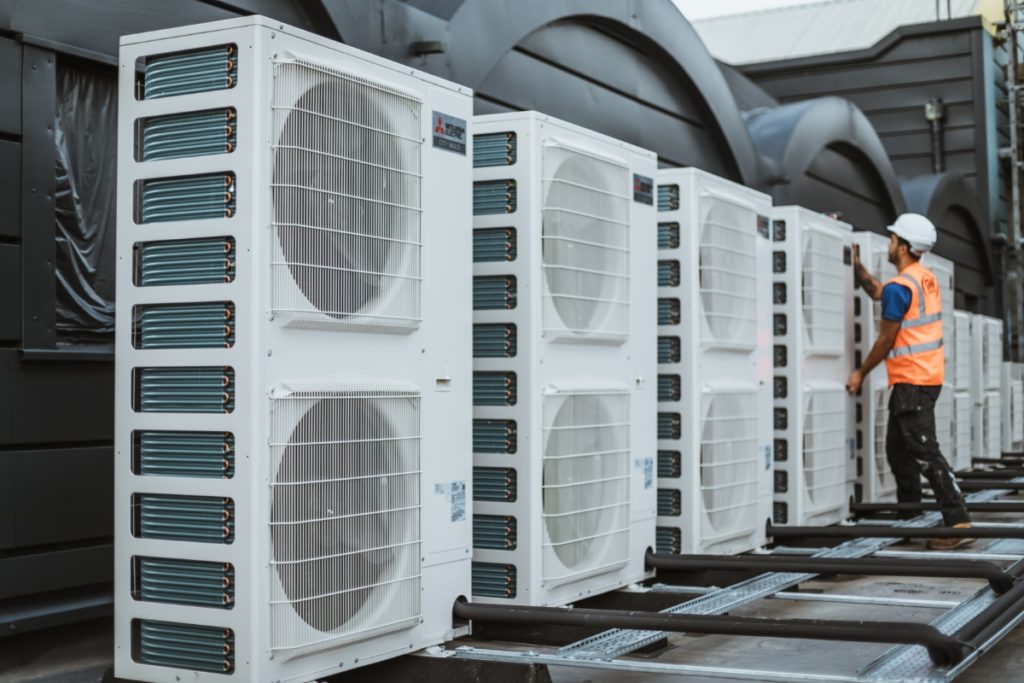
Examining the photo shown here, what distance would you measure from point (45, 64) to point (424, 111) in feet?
5.12

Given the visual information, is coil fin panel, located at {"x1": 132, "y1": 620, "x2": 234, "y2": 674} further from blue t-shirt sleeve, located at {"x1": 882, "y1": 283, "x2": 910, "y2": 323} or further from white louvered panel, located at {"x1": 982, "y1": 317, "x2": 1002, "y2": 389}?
white louvered panel, located at {"x1": 982, "y1": 317, "x2": 1002, "y2": 389}

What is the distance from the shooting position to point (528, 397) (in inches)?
195

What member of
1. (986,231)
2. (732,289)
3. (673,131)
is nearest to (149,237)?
(732,289)

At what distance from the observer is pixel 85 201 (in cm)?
509

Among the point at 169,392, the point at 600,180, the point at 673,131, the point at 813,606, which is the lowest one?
the point at 813,606

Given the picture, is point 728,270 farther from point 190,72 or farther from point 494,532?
point 190,72

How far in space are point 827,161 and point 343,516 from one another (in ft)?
37.4

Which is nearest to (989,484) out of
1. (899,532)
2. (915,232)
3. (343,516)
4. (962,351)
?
(962,351)

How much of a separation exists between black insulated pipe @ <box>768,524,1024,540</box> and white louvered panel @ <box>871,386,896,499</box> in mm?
1655

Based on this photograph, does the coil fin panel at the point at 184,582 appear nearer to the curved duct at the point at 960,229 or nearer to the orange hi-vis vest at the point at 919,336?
the orange hi-vis vest at the point at 919,336

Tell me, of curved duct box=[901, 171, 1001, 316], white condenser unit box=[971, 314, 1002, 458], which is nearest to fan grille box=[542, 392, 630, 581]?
white condenser unit box=[971, 314, 1002, 458]

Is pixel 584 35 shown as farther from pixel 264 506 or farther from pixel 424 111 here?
pixel 264 506

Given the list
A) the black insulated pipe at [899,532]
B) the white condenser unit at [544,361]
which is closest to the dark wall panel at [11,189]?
the white condenser unit at [544,361]

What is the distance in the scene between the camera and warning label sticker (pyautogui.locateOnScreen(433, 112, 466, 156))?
14.8 feet
